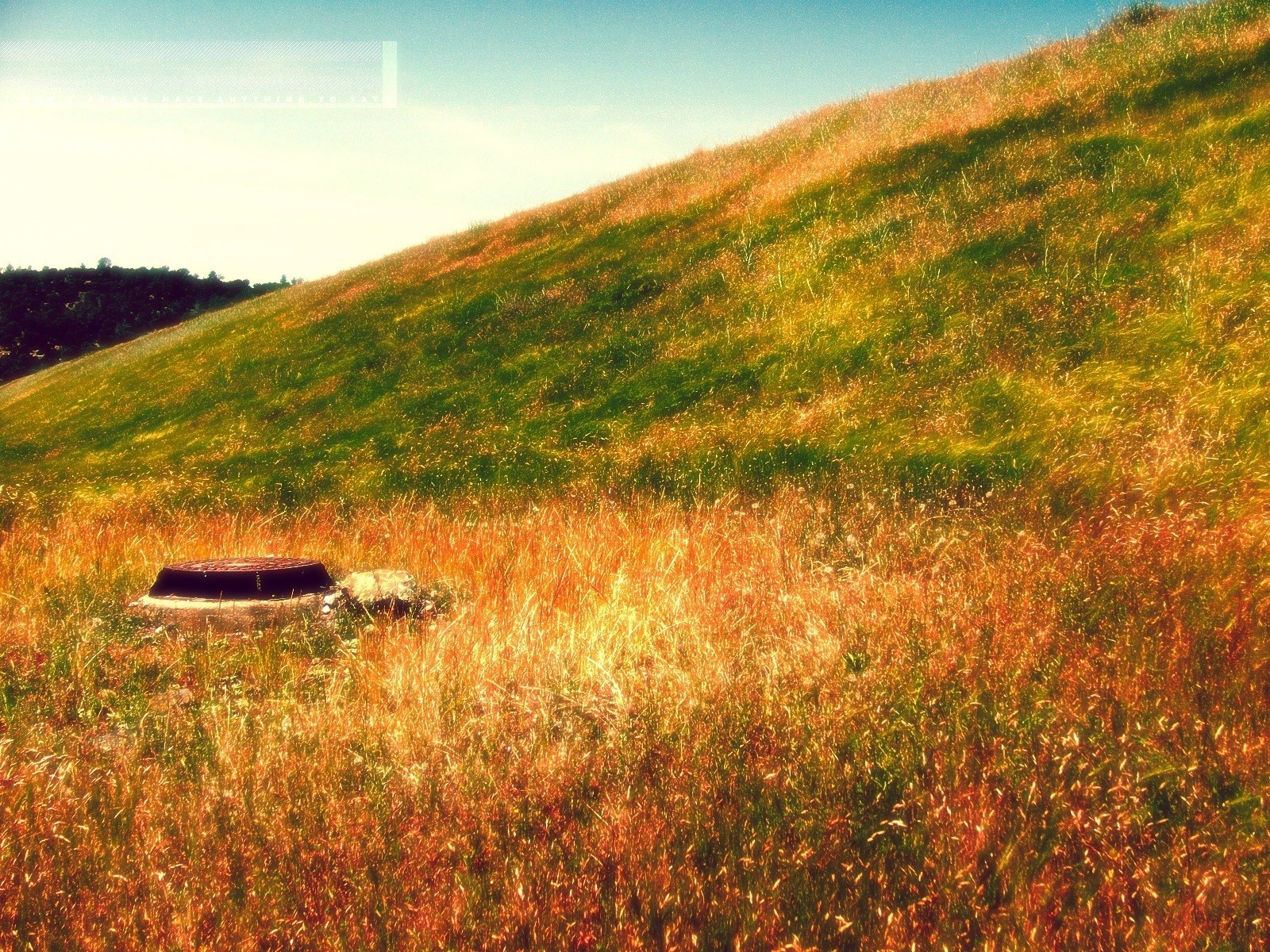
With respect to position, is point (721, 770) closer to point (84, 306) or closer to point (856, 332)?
point (856, 332)

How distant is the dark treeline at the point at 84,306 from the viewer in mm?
44812

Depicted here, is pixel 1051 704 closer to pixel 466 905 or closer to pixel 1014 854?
pixel 1014 854

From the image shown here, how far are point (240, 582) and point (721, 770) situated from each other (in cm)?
473

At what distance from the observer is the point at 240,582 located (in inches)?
242

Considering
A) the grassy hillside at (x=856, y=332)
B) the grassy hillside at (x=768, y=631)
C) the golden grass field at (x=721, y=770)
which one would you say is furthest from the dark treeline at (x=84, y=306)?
the golden grass field at (x=721, y=770)

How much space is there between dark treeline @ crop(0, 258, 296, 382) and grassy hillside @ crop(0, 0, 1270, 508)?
94.7ft

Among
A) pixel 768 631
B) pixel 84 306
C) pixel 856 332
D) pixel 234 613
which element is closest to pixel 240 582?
pixel 234 613

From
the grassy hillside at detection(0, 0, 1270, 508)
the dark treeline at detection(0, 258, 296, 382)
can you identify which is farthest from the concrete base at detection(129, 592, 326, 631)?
the dark treeline at detection(0, 258, 296, 382)

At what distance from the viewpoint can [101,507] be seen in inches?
425

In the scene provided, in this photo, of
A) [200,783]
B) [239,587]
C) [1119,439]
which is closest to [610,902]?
[200,783]

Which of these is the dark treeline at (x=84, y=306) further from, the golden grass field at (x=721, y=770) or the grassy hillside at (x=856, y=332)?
the golden grass field at (x=721, y=770)

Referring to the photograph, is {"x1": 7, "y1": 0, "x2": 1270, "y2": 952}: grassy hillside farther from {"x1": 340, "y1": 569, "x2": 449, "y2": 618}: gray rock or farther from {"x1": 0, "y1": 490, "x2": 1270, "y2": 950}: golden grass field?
{"x1": 340, "y1": 569, "x2": 449, "y2": 618}: gray rock

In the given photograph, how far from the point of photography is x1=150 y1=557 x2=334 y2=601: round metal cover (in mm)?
6094

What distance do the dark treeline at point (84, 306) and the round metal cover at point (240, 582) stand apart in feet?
143
